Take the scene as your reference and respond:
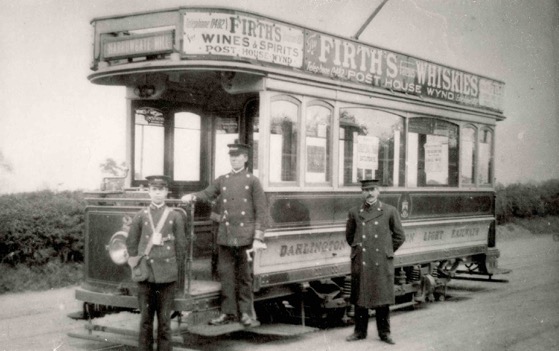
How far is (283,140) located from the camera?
7.73 m

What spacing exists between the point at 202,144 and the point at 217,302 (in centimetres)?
259

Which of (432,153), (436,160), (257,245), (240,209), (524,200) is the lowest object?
(524,200)

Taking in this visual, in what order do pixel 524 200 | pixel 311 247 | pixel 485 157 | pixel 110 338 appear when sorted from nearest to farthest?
pixel 110 338, pixel 311 247, pixel 485 157, pixel 524 200

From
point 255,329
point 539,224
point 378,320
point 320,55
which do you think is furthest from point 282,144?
point 539,224

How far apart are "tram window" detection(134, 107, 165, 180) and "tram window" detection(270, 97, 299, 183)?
5.72 ft

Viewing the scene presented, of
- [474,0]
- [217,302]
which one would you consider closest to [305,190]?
[217,302]

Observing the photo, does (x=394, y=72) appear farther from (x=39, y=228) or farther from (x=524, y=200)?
(x=524, y=200)

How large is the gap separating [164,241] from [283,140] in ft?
6.57

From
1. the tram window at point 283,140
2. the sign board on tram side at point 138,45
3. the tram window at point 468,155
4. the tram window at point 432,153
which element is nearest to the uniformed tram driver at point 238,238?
the tram window at point 283,140

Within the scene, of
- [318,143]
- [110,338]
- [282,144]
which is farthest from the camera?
[318,143]

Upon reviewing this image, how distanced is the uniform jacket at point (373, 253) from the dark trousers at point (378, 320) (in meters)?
0.14

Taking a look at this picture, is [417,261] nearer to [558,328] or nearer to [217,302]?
[558,328]

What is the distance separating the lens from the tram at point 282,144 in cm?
701

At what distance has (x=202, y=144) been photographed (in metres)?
8.93
